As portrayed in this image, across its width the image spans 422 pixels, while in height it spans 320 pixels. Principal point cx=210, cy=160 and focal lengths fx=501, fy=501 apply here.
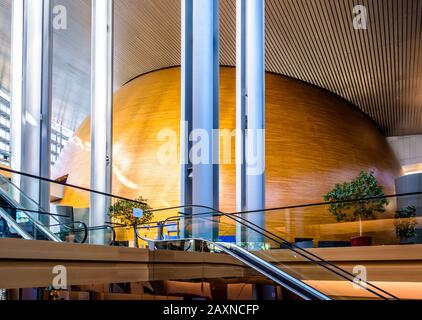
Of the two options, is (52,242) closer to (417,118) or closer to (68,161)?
(68,161)

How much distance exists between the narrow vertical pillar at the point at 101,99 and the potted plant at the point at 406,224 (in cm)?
984

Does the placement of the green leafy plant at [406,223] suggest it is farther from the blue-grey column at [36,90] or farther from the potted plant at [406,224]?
the blue-grey column at [36,90]

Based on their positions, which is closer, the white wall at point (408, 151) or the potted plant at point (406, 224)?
the potted plant at point (406, 224)

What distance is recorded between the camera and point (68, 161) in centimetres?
2244

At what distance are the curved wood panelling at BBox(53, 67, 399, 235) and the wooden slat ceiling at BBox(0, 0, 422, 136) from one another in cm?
97

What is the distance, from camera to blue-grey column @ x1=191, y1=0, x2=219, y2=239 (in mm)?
10164

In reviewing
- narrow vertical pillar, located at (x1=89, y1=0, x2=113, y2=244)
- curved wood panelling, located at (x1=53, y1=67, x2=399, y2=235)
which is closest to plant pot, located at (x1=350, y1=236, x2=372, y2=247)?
narrow vertical pillar, located at (x1=89, y1=0, x2=113, y2=244)

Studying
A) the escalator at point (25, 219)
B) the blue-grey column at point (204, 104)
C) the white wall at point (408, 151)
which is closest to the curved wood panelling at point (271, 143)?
the blue-grey column at point (204, 104)

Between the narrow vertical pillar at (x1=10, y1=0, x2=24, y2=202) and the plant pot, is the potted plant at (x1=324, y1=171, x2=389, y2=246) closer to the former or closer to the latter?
the plant pot

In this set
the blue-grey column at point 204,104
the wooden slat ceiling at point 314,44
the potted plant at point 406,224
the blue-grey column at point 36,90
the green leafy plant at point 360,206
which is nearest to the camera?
the potted plant at point 406,224

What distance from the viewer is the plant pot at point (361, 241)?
7877mm

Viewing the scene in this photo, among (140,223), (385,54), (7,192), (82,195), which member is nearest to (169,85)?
(385,54)

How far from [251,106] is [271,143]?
7.05 m
